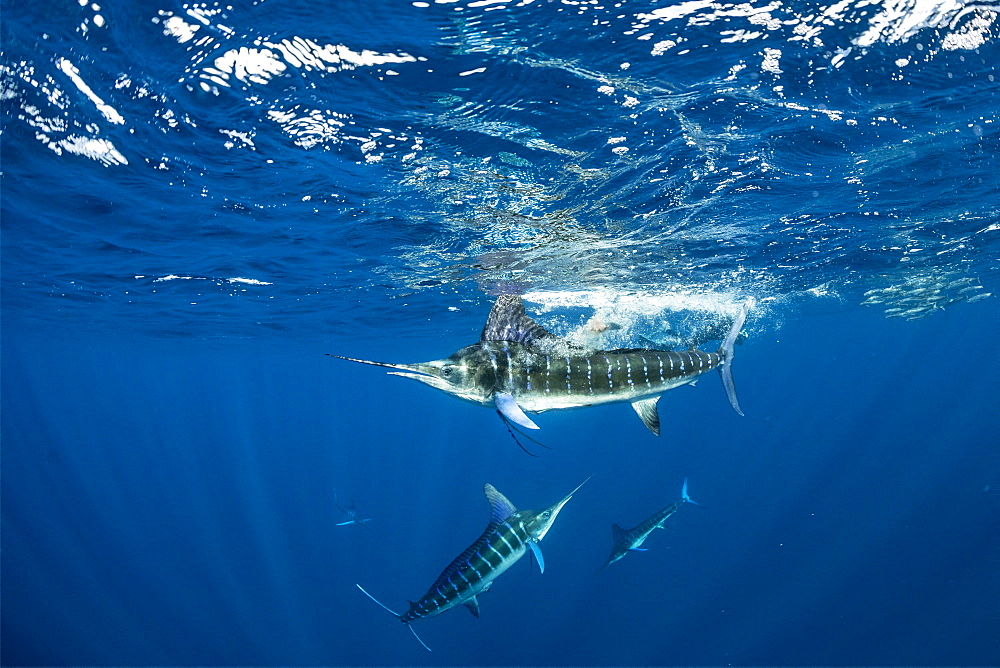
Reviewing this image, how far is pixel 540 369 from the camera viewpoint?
4172 mm

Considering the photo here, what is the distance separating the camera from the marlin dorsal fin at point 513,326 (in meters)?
4.27

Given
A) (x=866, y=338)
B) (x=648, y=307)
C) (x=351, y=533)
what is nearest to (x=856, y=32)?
(x=648, y=307)

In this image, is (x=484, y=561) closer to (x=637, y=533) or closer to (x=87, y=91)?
(x=637, y=533)

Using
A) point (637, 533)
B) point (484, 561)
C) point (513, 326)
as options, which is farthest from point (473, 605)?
point (637, 533)

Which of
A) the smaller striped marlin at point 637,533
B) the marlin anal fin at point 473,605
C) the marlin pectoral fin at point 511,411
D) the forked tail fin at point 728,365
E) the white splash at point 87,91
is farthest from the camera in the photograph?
the smaller striped marlin at point 637,533

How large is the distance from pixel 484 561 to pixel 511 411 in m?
2.28

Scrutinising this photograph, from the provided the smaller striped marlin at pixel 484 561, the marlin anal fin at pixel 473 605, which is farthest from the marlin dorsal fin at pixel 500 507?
the marlin anal fin at pixel 473 605

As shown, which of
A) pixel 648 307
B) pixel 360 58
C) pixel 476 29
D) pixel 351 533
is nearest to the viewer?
pixel 476 29

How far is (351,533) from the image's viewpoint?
36750 millimetres

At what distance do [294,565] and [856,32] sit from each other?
3498 centimetres

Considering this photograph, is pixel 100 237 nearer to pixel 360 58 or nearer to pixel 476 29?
pixel 360 58

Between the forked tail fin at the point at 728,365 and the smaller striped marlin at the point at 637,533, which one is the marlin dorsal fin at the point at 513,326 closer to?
the forked tail fin at the point at 728,365

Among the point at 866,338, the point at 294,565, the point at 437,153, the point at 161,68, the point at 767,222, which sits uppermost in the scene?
the point at 161,68

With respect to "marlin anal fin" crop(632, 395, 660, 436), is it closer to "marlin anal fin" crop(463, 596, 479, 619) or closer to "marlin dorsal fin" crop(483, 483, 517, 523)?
"marlin dorsal fin" crop(483, 483, 517, 523)
